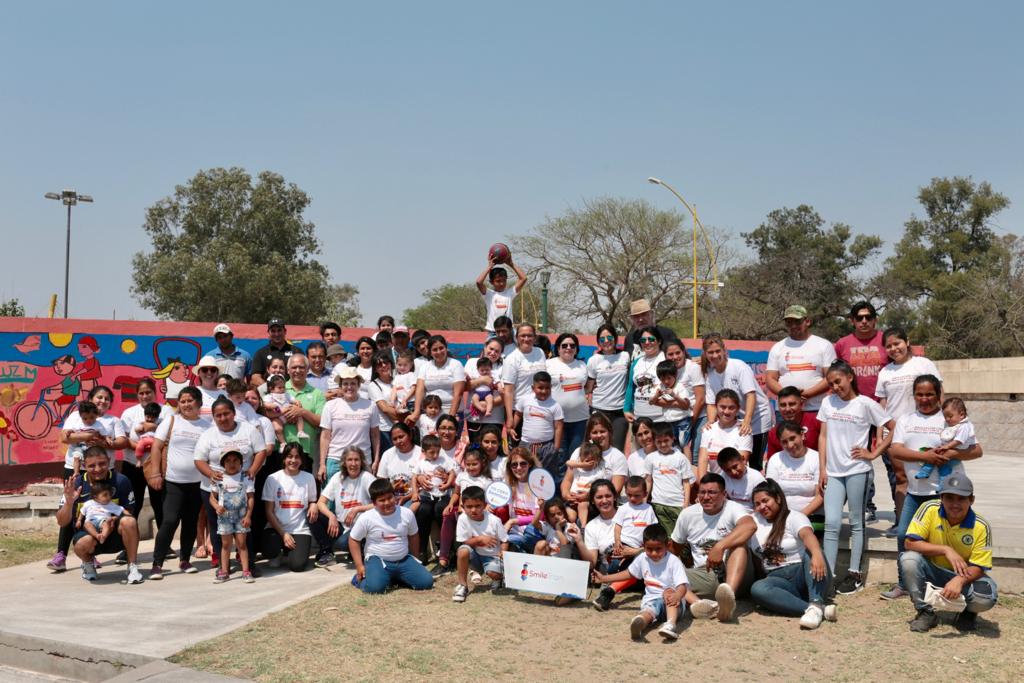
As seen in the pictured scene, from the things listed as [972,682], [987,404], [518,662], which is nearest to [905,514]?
[972,682]

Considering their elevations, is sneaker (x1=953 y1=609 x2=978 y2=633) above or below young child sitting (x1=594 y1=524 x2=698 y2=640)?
below

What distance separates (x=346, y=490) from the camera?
8680 millimetres

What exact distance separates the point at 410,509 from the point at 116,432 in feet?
10.9

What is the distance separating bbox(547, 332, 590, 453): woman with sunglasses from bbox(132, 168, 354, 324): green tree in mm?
33475

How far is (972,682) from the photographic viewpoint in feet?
18.3

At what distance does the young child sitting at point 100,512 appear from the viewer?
8.16 metres

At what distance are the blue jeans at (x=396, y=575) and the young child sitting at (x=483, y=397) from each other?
2.01 metres

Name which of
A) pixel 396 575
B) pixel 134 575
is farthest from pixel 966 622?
pixel 134 575

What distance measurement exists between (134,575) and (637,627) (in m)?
4.66

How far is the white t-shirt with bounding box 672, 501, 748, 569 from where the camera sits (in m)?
7.27

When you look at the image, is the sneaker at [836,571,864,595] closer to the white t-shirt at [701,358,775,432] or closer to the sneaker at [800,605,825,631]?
the sneaker at [800,605,825,631]

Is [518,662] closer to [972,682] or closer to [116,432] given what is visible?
[972,682]

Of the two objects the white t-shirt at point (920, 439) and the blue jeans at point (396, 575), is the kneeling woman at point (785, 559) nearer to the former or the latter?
the white t-shirt at point (920, 439)

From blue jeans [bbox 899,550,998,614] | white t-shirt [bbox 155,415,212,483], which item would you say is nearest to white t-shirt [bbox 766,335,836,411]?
blue jeans [bbox 899,550,998,614]
